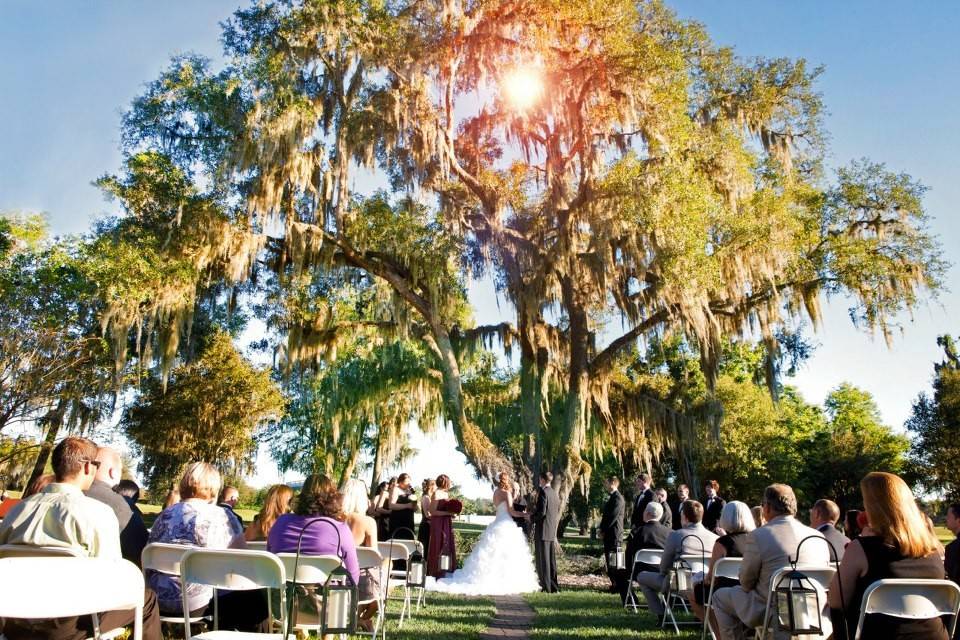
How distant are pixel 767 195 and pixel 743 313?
284 cm

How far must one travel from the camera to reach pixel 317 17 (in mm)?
14570

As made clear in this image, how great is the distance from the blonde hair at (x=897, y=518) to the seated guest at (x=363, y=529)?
10.6 feet

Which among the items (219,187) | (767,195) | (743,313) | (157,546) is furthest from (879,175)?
(157,546)

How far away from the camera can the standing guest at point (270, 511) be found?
5027mm

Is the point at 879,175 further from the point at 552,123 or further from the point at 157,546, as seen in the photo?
the point at 157,546

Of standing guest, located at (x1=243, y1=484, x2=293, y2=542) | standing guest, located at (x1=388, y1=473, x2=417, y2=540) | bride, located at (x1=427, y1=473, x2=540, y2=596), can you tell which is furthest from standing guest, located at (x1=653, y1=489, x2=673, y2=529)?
standing guest, located at (x1=243, y1=484, x2=293, y2=542)

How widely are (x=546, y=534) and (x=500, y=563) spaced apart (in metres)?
0.98

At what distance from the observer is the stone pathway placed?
21.9 ft

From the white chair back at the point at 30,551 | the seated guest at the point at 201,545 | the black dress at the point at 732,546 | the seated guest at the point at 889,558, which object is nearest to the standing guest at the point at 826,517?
the black dress at the point at 732,546

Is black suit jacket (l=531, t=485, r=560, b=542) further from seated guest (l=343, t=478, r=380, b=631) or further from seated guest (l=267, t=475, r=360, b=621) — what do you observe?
seated guest (l=267, t=475, r=360, b=621)

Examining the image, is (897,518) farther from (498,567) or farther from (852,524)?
(498,567)

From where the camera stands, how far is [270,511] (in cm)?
502

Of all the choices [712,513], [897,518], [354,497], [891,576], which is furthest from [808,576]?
[712,513]

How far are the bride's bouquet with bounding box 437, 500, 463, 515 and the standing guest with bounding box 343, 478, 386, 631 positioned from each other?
4.88 metres
